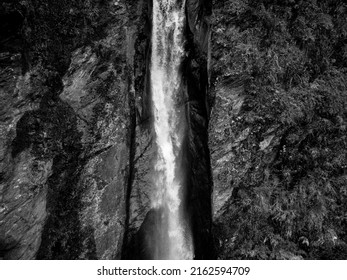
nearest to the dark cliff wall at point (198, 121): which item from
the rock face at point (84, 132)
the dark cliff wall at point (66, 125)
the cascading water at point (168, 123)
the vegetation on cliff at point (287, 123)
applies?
the rock face at point (84, 132)

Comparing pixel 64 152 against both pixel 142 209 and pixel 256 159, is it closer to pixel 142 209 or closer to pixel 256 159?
pixel 142 209

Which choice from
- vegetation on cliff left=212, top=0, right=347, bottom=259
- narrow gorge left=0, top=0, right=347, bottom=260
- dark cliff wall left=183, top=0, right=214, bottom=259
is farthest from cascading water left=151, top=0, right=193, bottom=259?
vegetation on cliff left=212, top=0, right=347, bottom=259

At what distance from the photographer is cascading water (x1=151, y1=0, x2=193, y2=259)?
29.1 ft

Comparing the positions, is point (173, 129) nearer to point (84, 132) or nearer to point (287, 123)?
point (84, 132)

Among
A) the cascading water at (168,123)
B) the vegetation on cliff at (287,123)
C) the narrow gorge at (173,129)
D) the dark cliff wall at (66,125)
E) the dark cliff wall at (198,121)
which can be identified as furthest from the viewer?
the cascading water at (168,123)

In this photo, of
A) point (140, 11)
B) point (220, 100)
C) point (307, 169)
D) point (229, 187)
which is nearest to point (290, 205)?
point (307, 169)

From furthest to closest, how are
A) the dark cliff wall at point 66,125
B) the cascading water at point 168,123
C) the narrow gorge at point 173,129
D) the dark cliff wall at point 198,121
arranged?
the cascading water at point 168,123
the dark cliff wall at point 198,121
the narrow gorge at point 173,129
the dark cliff wall at point 66,125

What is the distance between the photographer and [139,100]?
27.9 ft

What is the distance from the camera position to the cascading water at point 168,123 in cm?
887

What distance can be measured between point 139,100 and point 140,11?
97.8 inches

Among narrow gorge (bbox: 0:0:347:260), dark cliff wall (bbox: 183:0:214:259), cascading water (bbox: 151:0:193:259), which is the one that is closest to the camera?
narrow gorge (bbox: 0:0:347:260)

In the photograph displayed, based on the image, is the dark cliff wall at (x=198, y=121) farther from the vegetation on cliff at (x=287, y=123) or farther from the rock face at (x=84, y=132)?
the vegetation on cliff at (x=287, y=123)

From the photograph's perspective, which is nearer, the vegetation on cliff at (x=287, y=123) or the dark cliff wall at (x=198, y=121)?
the vegetation on cliff at (x=287, y=123)

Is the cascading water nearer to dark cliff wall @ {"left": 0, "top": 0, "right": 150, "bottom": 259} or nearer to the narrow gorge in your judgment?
the narrow gorge
